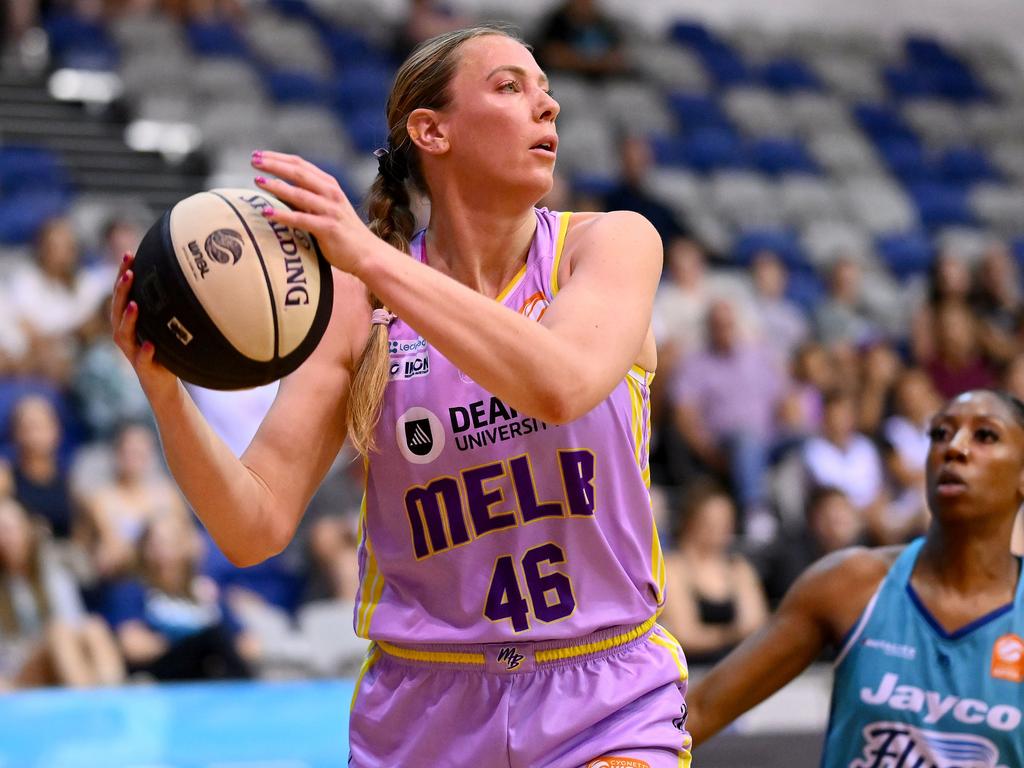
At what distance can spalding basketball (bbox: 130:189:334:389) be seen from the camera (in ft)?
7.47

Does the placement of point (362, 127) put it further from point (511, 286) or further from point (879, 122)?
point (511, 286)

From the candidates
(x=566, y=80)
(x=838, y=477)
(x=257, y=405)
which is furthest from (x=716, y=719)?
(x=566, y=80)

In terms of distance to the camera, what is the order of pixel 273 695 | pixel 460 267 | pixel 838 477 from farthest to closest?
pixel 838 477 < pixel 273 695 < pixel 460 267

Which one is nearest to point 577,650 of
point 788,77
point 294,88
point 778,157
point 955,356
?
point 955,356

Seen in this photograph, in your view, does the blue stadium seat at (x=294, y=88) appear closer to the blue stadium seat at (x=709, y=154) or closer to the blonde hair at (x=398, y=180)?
the blue stadium seat at (x=709, y=154)

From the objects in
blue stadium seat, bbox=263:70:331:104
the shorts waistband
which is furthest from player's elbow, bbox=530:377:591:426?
blue stadium seat, bbox=263:70:331:104

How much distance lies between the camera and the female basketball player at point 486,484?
2.45 m

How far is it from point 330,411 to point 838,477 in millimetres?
6680

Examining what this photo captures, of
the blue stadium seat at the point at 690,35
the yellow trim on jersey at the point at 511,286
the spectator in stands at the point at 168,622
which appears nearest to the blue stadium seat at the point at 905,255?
the blue stadium seat at the point at 690,35

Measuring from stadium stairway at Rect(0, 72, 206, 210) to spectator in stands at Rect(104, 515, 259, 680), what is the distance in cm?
426

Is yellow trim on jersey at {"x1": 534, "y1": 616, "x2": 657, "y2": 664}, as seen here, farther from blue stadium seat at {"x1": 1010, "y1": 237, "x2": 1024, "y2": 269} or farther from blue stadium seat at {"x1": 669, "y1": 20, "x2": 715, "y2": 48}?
blue stadium seat at {"x1": 669, "y1": 20, "x2": 715, "y2": 48}

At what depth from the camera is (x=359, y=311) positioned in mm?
2674

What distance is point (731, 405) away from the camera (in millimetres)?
8984

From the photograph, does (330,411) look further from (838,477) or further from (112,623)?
(838,477)
